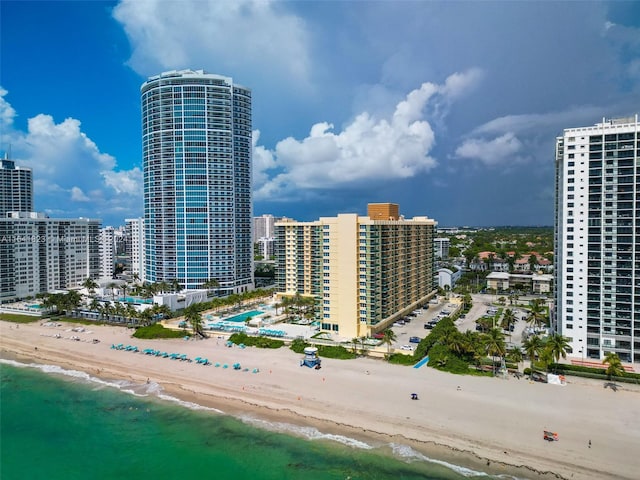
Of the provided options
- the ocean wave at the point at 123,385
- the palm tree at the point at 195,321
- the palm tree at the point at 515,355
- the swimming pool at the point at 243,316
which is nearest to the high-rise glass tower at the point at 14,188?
the ocean wave at the point at 123,385

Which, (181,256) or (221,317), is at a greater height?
(181,256)

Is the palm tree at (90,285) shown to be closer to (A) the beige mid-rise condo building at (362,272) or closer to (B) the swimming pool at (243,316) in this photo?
(B) the swimming pool at (243,316)

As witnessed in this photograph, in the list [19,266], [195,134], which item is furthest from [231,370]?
[19,266]

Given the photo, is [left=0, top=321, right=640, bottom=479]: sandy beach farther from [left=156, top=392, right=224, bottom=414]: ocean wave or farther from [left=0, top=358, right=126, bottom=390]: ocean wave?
[left=0, top=358, right=126, bottom=390]: ocean wave

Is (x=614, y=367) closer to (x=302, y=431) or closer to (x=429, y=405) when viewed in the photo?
(x=429, y=405)

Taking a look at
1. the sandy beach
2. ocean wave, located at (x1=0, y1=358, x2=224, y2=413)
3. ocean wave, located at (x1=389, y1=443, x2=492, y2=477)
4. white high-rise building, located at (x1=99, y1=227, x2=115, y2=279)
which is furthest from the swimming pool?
white high-rise building, located at (x1=99, y1=227, x2=115, y2=279)

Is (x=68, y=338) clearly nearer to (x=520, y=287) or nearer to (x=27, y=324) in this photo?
(x=27, y=324)

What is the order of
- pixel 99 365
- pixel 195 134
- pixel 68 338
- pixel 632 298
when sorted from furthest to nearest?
1. pixel 195 134
2. pixel 68 338
3. pixel 99 365
4. pixel 632 298
